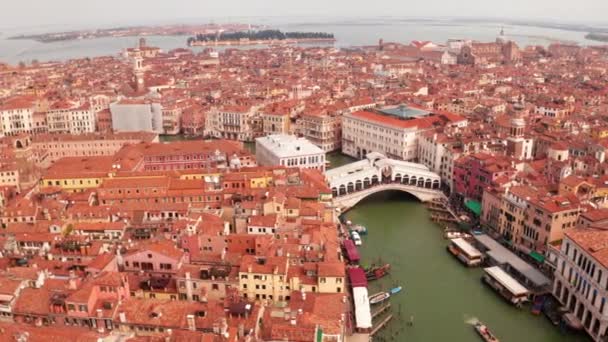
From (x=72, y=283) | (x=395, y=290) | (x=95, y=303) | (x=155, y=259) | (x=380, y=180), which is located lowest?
(x=395, y=290)

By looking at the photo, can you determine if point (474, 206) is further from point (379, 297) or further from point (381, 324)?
point (381, 324)

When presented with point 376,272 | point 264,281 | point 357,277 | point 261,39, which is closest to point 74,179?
point 264,281

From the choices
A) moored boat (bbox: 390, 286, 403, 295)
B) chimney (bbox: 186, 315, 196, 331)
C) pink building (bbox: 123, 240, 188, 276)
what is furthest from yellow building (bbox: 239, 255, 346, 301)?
moored boat (bbox: 390, 286, 403, 295)

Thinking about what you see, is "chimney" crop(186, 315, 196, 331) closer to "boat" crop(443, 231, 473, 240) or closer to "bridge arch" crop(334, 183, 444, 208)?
"boat" crop(443, 231, 473, 240)

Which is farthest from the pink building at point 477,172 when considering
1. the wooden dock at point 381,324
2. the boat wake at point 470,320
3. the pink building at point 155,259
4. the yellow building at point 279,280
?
the pink building at point 155,259

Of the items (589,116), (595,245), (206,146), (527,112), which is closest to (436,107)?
(527,112)

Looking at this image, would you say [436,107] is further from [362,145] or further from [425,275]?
[425,275]

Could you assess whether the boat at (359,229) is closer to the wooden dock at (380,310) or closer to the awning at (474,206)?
the awning at (474,206)
